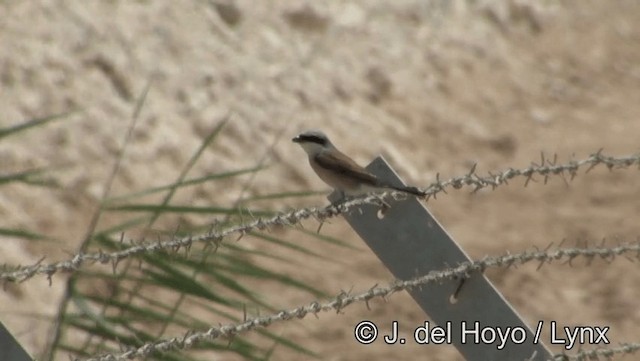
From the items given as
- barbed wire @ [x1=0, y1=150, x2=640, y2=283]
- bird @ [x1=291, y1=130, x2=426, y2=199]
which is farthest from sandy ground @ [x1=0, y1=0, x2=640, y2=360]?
barbed wire @ [x1=0, y1=150, x2=640, y2=283]

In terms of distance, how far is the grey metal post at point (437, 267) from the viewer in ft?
10.2

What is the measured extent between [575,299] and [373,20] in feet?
11.8

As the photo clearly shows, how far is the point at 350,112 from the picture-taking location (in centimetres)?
1077

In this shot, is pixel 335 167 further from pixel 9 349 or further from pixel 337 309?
pixel 9 349

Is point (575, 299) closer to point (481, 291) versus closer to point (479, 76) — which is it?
point (479, 76)

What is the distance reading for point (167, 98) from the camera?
33.0ft

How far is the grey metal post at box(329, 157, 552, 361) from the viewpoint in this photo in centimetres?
310

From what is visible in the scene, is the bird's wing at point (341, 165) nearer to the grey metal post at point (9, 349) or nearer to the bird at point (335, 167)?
the bird at point (335, 167)

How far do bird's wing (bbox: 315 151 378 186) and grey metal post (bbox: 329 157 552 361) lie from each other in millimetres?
892

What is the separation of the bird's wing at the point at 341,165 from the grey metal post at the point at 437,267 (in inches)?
35.1

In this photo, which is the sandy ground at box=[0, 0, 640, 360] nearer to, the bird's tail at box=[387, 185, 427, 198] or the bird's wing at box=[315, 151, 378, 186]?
the bird's wing at box=[315, 151, 378, 186]

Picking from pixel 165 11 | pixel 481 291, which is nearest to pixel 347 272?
pixel 165 11

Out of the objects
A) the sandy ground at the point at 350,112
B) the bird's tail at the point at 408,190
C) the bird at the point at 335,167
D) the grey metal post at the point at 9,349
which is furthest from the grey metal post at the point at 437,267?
the sandy ground at the point at 350,112

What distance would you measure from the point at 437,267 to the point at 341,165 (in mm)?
1370
